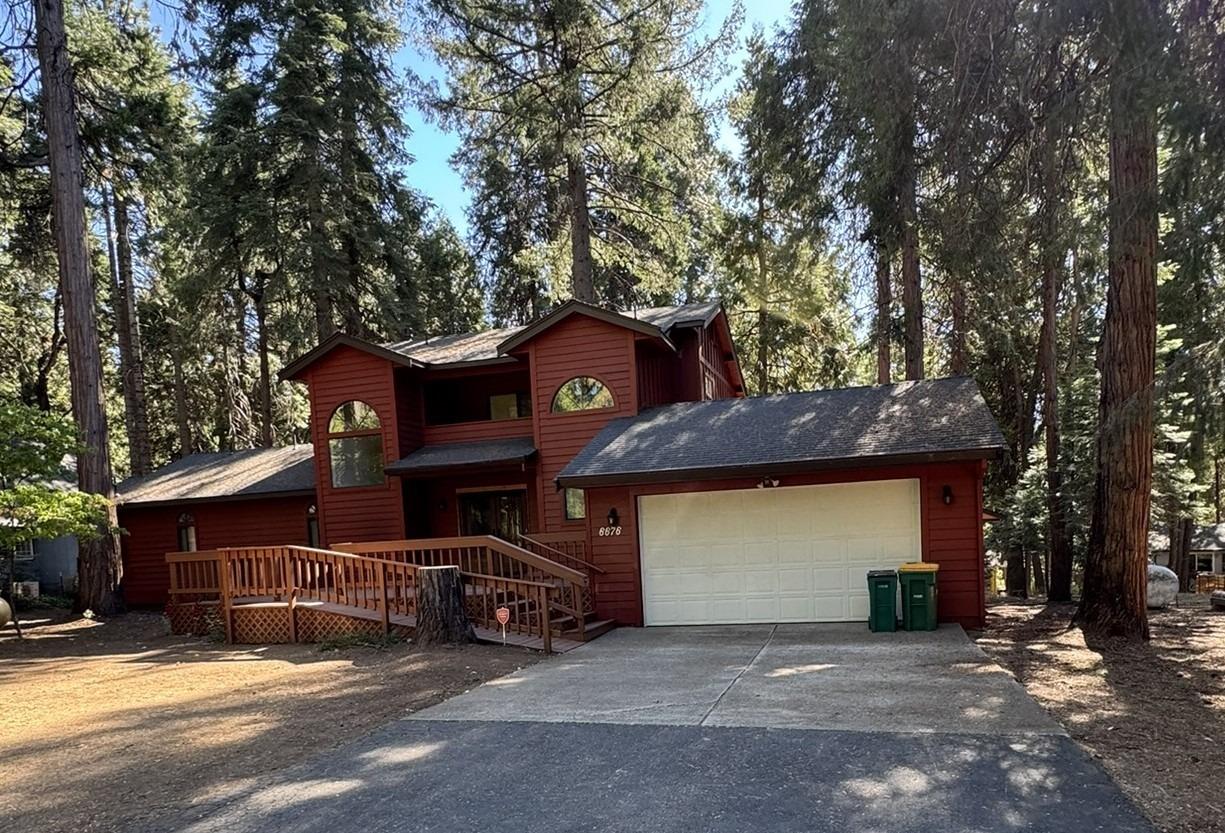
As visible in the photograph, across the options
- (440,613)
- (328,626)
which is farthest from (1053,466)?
(328,626)

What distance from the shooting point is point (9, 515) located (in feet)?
33.6

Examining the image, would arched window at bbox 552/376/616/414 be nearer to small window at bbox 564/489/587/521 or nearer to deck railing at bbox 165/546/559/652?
small window at bbox 564/489/587/521

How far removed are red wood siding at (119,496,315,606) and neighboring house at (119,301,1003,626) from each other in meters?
0.04

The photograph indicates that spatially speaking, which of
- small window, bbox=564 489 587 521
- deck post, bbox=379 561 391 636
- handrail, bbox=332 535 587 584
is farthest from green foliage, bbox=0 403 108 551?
small window, bbox=564 489 587 521

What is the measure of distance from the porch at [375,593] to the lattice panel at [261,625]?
1 centimetres

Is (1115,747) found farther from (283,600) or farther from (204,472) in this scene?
(204,472)

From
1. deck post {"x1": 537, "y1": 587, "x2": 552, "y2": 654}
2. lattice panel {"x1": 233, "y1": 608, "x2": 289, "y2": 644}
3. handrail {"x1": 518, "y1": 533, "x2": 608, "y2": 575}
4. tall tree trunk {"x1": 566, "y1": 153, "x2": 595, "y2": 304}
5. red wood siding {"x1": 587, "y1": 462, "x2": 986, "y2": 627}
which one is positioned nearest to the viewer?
deck post {"x1": 537, "y1": 587, "x2": 552, "y2": 654}

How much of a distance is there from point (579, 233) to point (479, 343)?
421 centimetres

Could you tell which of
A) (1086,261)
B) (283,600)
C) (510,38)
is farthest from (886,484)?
(510,38)

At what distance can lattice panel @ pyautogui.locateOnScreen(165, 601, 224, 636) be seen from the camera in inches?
460

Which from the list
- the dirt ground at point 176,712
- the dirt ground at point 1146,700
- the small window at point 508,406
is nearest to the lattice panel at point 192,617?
the dirt ground at point 176,712

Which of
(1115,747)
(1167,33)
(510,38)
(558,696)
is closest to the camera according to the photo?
(1115,747)

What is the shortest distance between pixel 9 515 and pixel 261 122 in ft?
38.0

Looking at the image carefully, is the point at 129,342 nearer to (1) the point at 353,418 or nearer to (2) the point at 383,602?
(1) the point at 353,418
